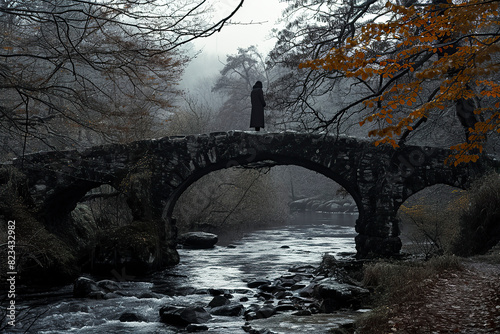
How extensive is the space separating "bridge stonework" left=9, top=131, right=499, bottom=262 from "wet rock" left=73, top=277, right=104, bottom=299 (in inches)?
130

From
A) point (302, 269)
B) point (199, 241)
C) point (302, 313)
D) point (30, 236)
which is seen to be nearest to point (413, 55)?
point (302, 313)

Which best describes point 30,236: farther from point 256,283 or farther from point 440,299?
point 440,299

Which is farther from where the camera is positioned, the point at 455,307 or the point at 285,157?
the point at 285,157

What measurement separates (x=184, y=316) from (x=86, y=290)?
2823mm

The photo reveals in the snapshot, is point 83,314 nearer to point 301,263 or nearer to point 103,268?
point 103,268

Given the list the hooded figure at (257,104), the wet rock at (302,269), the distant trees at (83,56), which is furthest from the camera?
the hooded figure at (257,104)

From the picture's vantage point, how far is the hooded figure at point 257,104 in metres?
12.2

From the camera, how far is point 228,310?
24.1 feet

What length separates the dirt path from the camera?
4.33 meters

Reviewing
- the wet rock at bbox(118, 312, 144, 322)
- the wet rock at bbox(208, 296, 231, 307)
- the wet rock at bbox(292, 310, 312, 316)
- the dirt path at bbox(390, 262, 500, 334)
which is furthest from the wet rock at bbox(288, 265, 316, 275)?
the dirt path at bbox(390, 262, 500, 334)

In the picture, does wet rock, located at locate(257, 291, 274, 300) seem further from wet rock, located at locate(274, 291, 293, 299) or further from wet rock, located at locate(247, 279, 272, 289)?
wet rock, located at locate(247, 279, 272, 289)

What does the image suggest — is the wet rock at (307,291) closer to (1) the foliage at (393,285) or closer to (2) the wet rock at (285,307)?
(2) the wet rock at (285,307)

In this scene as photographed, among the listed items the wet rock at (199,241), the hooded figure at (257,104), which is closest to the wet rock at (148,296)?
the hooded figure at (257,104)

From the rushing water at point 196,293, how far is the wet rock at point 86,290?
7.7 inches
